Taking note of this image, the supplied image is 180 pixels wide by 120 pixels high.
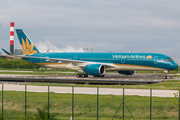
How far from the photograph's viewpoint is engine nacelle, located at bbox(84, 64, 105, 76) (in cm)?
4647

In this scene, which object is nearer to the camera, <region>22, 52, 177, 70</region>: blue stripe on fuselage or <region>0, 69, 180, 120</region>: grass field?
<region>0, 69, 180, 120</region>: grass field

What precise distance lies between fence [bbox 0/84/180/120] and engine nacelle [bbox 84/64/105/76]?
20.6m

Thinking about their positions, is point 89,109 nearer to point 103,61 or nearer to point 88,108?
point 88,108

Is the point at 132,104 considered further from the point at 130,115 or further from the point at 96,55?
the point at 96,55

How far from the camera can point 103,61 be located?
49969 mm

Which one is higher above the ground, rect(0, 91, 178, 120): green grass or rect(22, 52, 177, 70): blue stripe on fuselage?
rect(22, 52, 177, 70): blue stripe on fuselage

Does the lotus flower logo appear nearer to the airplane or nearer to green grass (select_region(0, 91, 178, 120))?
the airplane

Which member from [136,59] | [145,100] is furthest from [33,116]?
[136,59]

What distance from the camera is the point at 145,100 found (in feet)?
80.8

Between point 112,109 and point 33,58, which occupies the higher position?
point 33,58

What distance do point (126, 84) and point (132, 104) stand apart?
1895cm

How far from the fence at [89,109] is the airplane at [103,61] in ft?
73.5

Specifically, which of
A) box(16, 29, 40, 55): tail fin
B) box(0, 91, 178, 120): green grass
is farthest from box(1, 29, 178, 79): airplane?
box(0, 91, 178, 120): green grass

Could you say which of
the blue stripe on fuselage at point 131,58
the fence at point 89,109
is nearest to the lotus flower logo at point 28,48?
the blue stripe on fuselage at point 131,58
